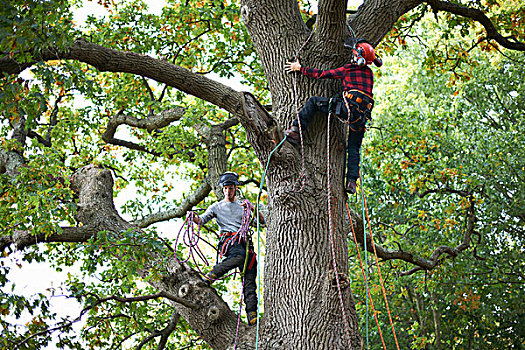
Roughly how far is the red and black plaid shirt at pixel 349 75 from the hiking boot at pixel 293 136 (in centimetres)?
47

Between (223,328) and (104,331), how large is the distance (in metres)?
3.19

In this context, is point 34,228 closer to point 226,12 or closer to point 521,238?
point 226,12

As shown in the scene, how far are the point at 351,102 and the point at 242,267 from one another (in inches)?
69.0

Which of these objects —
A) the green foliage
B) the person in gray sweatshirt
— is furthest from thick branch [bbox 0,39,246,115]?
the green foliage

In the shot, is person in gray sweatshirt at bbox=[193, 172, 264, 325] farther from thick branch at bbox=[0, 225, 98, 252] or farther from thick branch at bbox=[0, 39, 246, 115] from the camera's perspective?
thick branch at bbox=[0, 225, 98, 252]

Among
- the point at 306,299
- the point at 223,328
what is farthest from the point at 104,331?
the point at 306,299

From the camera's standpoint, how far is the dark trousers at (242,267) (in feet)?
15.4

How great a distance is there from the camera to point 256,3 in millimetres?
4777

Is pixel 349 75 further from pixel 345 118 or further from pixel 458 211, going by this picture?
pixel 458 211

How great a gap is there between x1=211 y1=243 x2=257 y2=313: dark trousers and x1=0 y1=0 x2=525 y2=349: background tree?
271 mm

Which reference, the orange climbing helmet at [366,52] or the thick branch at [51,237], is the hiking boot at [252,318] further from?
the orange climbing helmet at [366,52]

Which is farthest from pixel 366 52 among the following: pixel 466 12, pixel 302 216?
pixel 466 12

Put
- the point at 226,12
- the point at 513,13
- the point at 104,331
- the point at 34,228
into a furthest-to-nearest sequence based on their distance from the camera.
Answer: the point at 226,12, the point at 513,13, the point at 104,331, the point at 34,228

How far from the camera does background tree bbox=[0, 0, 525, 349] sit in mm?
3951
